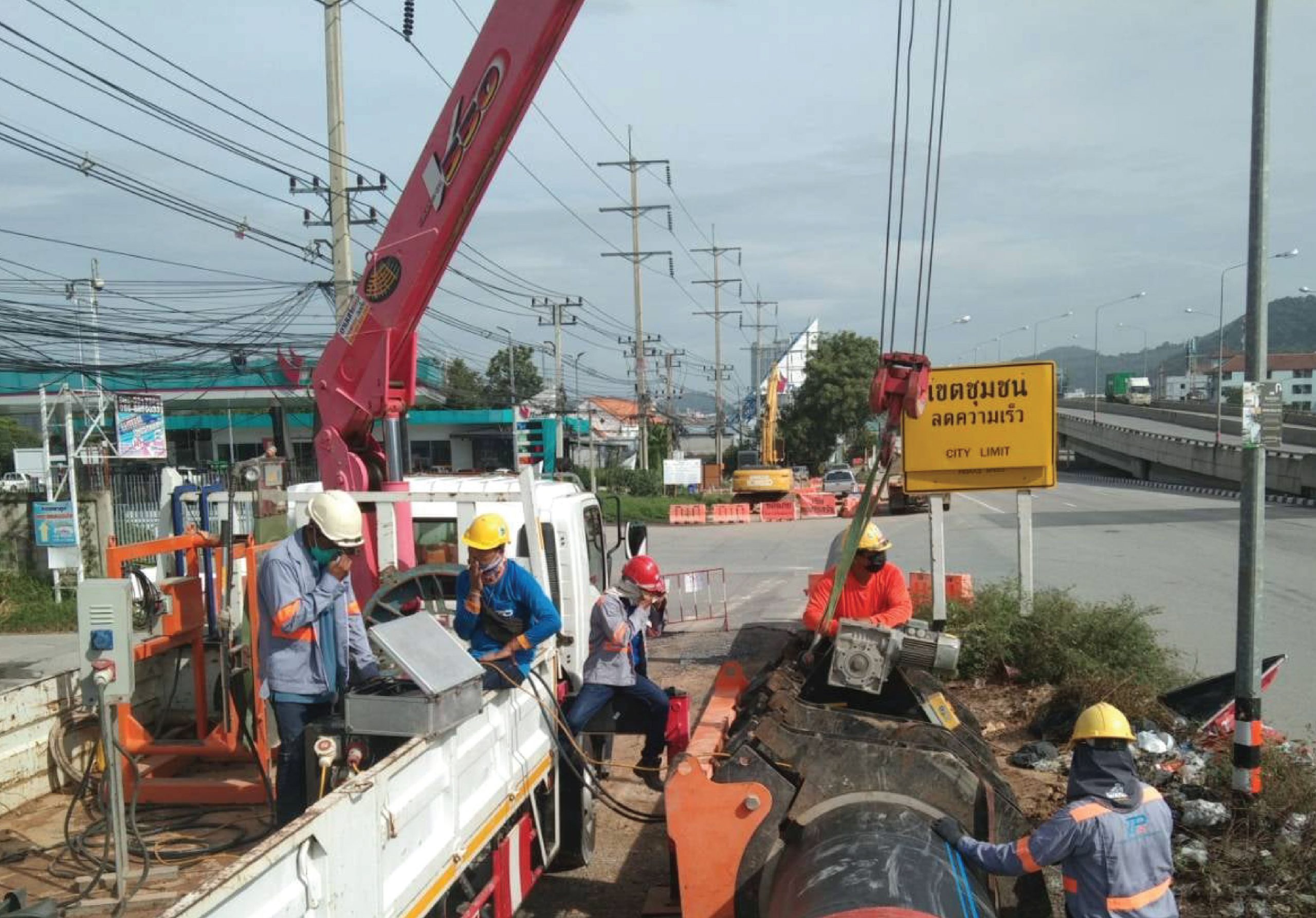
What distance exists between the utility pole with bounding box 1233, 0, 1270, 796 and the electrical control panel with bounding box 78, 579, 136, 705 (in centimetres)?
586

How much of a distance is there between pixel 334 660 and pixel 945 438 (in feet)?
24.7

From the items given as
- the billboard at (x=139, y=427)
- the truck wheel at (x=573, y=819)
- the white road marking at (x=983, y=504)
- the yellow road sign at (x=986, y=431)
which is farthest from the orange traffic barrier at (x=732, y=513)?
the truck wheel at (x=573, y=819)

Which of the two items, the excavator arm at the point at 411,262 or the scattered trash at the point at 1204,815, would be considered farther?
the excavator arm at the point at 411,262

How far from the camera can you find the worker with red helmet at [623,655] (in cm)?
597

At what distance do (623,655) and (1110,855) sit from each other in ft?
9.84

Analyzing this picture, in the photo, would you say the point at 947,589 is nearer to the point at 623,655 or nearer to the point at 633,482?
the point at 623,655

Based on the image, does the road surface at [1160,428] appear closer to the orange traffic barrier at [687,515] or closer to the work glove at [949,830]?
the orange traffic barrier at [687,515]

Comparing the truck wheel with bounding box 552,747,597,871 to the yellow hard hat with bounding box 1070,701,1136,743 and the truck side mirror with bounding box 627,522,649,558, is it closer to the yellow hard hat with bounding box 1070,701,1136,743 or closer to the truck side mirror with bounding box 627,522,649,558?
the truck side mirror with bounding box 627,522,649,558

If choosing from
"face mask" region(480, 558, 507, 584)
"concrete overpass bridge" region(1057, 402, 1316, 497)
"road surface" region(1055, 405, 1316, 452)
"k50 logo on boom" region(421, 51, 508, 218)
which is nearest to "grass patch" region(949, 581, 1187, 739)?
"face mask" region(480, 558, 507, 584)

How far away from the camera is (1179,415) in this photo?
220 feet

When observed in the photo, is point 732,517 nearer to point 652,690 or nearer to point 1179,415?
point 652,690

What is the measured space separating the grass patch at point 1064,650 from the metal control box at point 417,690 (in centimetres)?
581

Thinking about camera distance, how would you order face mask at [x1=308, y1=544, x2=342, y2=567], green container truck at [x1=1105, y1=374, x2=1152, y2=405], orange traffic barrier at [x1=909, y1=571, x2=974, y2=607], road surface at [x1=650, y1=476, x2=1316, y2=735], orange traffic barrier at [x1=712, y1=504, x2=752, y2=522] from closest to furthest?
face mask at [x1=308, y1=544, x2=342, y2=567], orange traffic barrier at [x1=909, y1=571, x2=974, y2=607], road surface at [x1=650, y1=476, x2=1316, y2=735], orange traffic barrier at [x1=712, y1=504, x2=752, y2=522], green container truck at [x1=1105, y1=374, x2=1152, y2=405]

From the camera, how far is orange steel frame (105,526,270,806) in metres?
5.29
